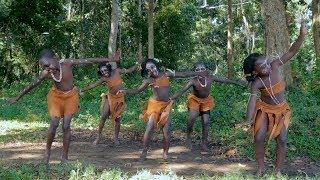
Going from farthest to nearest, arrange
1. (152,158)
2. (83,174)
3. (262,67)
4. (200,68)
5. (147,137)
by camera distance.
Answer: (200,68)
(152,158)
(147,137)
(262,67)
(83,174)

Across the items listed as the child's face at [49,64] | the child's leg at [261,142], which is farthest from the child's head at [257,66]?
the child's face at [49,64]

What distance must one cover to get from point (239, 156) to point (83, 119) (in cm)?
536

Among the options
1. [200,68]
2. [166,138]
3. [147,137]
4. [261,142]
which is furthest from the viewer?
[200,68]

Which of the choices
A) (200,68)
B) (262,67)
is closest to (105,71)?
(200,68)

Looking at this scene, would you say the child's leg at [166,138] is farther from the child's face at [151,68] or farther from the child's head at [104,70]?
the child's head at [104,70]

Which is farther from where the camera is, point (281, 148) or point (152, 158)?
point (152, 158)

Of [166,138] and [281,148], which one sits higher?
[281,148]

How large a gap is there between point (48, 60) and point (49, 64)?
58 mm

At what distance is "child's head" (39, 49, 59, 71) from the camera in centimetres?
687

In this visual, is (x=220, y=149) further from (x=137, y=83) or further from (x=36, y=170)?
(x=137, y=83)

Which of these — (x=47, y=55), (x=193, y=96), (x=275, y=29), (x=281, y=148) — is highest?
(x=275, y=29)

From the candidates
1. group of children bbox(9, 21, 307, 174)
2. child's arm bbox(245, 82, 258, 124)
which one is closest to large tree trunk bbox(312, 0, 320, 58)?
group of children bbox(9, 21, 307, 174)

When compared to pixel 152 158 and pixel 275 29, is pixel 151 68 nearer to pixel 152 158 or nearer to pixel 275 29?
pixel 152 158

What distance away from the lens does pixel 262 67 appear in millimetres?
6219
